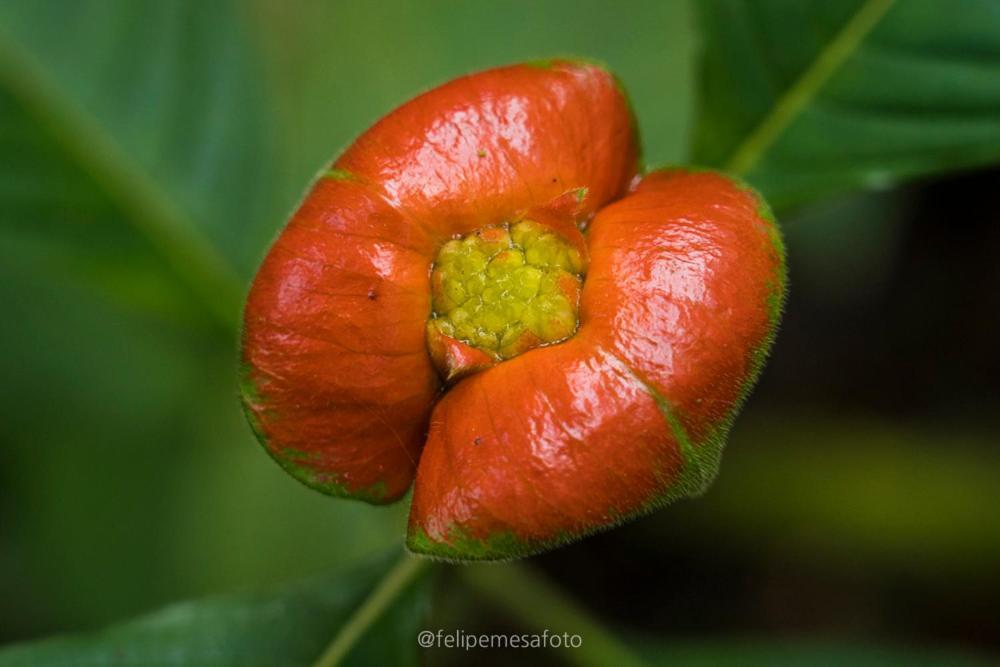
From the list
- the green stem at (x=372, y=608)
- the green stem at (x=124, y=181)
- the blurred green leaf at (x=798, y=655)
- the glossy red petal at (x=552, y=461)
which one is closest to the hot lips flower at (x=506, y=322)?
the glossy red petal at (x=552, y=461)

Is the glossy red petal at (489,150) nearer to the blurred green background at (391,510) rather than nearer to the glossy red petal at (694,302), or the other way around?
the glossy red petal at (694,302)

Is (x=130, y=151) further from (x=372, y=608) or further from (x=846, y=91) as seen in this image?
(x=846, y=91)

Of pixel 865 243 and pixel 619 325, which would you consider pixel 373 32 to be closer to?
pixel 865 243

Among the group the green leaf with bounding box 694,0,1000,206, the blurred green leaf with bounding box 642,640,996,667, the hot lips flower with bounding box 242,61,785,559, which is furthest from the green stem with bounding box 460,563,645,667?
the hot lips flower with bounding box 242,61,785,559

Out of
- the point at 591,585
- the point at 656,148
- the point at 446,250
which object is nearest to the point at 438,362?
the point at 446,250

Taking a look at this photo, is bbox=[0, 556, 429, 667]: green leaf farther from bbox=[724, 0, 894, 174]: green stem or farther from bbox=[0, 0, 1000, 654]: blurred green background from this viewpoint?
bbox=[724, 0, 894, 174]: green stem

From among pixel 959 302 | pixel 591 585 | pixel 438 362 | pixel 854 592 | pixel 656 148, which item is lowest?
pixel 854 592
